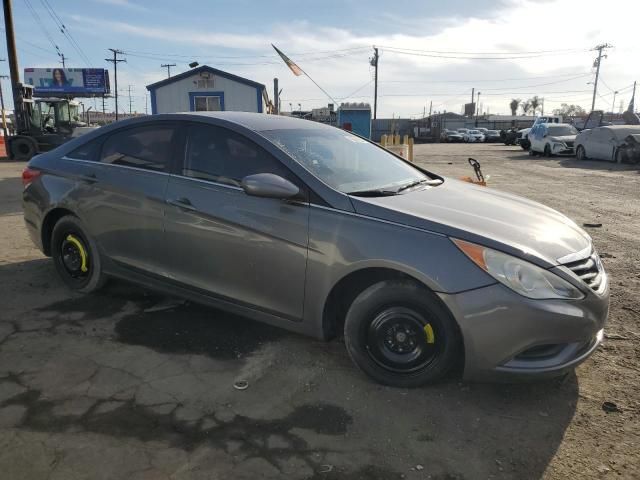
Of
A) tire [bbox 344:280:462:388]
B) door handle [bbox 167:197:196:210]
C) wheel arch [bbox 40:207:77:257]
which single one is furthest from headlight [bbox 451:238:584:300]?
wheel arch [bbox 40:207:77:257]

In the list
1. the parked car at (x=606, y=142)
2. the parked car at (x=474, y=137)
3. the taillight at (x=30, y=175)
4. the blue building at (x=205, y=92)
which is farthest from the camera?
the parked car at (x=474, y=137)

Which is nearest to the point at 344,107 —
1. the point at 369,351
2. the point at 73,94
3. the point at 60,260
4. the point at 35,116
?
the point at 35,116

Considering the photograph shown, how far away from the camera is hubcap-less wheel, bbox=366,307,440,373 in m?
2.87

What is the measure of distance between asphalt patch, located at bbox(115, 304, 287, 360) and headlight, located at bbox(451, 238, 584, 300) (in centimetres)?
170

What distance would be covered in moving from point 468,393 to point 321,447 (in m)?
1.02

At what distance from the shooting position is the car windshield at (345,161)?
11.0ft

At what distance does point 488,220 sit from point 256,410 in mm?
1755

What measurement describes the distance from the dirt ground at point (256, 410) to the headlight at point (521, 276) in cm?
71

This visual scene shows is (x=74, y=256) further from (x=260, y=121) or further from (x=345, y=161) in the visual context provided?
(x=345, y=161)

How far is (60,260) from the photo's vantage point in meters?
4.62

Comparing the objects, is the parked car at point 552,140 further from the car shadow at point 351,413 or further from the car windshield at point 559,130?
the car shadow at point 351,413

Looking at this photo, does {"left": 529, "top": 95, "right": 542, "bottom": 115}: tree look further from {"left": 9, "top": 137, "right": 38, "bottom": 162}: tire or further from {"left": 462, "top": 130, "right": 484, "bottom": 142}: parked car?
{"left": 9, "top": 137, "right": 38, "bottom": 162}: tire

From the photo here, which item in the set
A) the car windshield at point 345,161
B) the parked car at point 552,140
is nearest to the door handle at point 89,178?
the car windshield at point 345,161

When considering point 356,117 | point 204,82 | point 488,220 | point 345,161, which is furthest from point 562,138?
point 488,220
